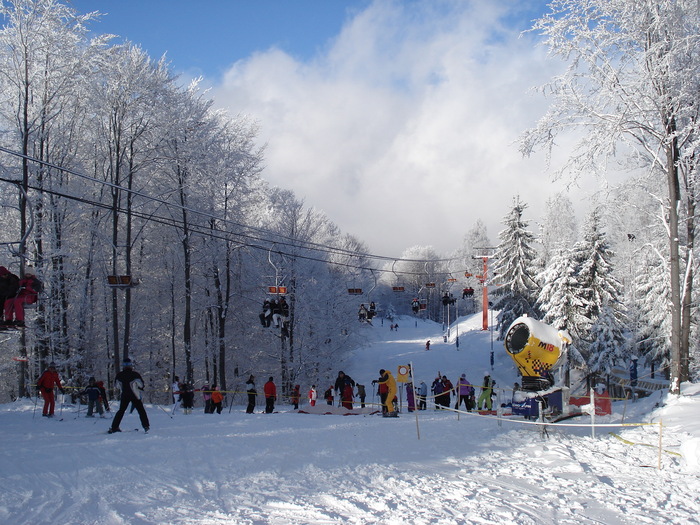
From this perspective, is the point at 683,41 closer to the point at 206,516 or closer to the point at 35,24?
the point at 206,516

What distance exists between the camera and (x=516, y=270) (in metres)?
46.0

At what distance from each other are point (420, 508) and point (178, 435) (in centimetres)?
696

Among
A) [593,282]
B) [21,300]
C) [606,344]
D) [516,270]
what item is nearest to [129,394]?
[21,300]

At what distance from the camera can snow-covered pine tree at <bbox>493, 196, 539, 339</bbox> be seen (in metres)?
45.7

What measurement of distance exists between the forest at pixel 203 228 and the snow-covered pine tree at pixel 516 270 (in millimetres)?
152

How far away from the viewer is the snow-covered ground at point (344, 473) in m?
6.28

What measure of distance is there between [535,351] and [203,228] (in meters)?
20.0

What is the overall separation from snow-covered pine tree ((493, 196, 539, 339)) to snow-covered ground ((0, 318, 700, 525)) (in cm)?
3149

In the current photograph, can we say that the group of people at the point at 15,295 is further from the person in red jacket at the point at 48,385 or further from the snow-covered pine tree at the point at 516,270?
the snow-covered pine tree at the point at 516,270

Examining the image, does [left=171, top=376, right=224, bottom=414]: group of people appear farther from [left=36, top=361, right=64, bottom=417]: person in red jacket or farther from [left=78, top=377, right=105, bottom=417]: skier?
[left=36, top=361, right=64, bottom=417]: person in red jacket

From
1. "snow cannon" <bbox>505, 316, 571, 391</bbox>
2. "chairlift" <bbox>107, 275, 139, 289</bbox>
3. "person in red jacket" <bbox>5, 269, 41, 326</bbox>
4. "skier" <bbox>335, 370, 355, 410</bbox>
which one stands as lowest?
"skier" <bbox>335, 370, 355, 410</bbox>

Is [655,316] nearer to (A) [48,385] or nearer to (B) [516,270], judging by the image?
(B) [516,270]

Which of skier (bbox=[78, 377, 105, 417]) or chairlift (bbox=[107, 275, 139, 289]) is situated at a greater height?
chairlift (bbox=[107, 275, 139, 289])

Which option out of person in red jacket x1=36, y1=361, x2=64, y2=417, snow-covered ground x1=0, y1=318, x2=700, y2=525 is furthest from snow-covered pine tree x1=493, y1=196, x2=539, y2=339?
person in red jacket x1=36, y1=361, x2=64, y2=417
